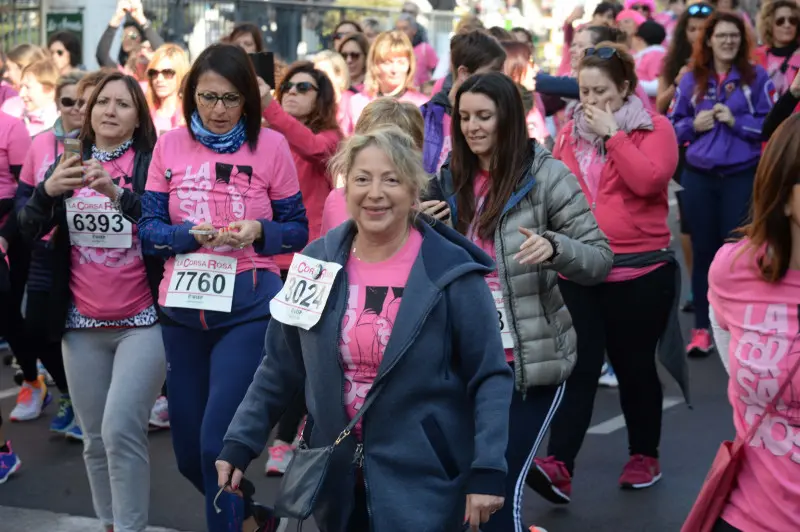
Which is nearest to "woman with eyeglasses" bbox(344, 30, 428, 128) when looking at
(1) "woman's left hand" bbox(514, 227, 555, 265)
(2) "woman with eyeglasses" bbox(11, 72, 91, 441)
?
(2) "woman with eyeglasses" bbox(11, 72, 91, 441)

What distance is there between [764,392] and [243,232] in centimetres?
238

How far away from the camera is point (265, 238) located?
216 inches

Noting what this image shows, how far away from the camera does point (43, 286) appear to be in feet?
22.3

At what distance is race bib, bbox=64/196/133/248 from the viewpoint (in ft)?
19.2

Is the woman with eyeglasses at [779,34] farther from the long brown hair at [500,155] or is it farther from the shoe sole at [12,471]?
the shoe sole at [12,471]

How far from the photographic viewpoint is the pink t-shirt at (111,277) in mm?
5801

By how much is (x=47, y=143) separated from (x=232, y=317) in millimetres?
1842

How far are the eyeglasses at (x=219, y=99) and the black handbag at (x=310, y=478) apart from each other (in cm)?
199

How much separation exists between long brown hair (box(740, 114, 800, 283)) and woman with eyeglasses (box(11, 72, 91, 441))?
3308 mm

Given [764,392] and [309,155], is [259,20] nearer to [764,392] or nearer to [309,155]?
[309,155]

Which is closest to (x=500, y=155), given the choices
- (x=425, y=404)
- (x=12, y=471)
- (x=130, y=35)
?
(x=425, y=404)

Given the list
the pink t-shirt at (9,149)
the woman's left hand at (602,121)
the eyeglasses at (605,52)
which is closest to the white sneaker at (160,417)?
the pink t-shirt at (9,149)

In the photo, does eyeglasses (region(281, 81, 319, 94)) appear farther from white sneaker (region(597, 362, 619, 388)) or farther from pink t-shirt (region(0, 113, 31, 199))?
white sneaker (region(597, 362, 619, 388))

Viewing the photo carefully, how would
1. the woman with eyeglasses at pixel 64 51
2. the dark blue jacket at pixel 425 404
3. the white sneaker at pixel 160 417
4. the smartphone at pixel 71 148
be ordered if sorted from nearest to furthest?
the dark blue jacket at pixel 425 404, the smartphone at pixel 71 148, the white sneaker at pixel 160 417, the woman with eyeglasses at pixel 64 51
